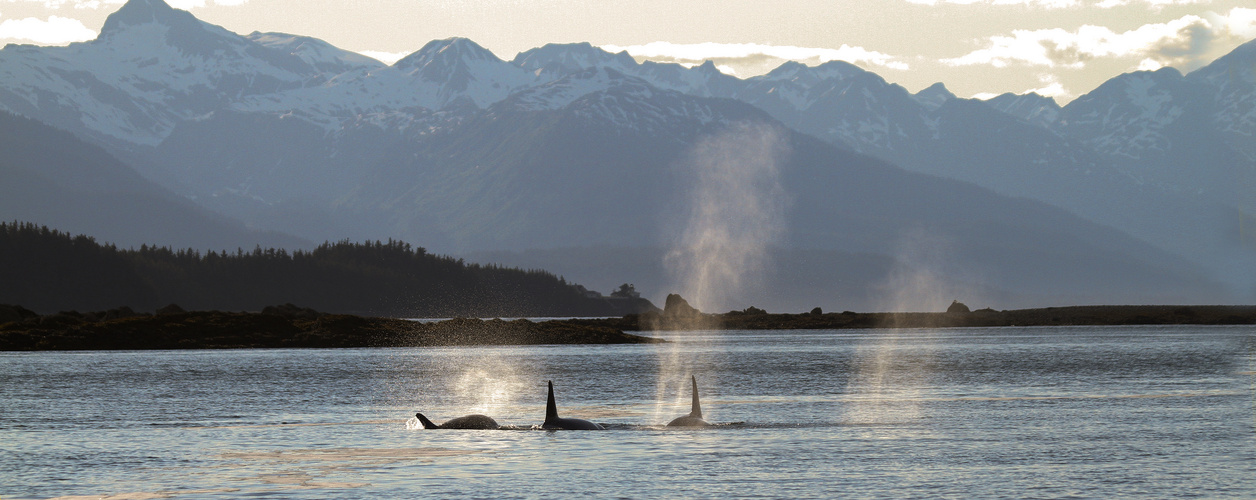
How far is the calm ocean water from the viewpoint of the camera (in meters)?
47.4

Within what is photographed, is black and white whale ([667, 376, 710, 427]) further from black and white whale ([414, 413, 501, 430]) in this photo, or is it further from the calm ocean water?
black and white whale ([414, 413, 501, 430])

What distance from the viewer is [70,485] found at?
158ft

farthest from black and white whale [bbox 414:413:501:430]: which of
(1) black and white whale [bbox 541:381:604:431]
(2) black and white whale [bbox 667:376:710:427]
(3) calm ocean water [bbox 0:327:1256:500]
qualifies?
(2) black and white whale [bbox 667:376:710:427]

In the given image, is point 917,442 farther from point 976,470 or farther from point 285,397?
point 285,397

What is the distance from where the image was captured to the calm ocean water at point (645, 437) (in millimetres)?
47375

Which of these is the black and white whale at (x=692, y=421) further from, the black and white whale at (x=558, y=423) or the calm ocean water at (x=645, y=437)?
the black and white whale at (x=558, y=423)

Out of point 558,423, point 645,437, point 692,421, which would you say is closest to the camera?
point 645,437

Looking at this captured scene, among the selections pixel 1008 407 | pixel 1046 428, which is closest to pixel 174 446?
pixel 1046 428

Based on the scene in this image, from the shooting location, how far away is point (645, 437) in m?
64.1

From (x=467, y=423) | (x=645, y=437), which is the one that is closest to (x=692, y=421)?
(x=645, y=437)

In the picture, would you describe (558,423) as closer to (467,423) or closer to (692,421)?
(467,423)

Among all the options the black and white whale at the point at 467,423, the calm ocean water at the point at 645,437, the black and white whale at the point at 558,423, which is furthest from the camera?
the black and white whale at the point at 467,423

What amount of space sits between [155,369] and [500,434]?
90.5m

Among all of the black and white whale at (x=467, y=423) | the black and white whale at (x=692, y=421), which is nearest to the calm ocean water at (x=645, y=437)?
the black and white whale at (x=692, y=421)
